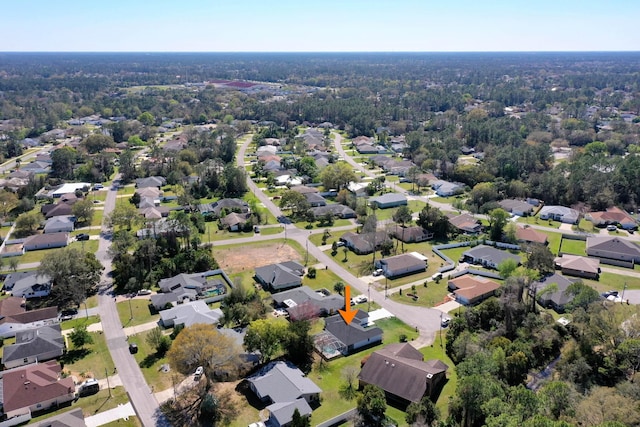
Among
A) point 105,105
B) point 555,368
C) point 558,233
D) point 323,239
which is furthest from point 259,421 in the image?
point 105,105

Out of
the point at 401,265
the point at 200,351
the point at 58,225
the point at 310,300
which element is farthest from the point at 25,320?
the point at 401,265

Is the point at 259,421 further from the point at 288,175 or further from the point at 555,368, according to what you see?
the point at 288,175

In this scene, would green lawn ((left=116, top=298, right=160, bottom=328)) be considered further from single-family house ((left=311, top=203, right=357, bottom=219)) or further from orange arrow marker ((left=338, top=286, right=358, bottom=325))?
single-family house ((left=311, top=203, right=357, bottom=219))

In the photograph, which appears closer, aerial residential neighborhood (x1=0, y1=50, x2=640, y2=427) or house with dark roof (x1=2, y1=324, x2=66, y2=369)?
aerial residential neighborhood (x1=0, y1=50, x2=640, y2=427)

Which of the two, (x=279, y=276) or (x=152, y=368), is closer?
(x=152, y=368)

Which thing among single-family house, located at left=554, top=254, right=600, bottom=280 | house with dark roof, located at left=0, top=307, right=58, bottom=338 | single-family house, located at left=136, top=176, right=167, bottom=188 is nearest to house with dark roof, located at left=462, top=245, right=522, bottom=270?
single-family house, located at left=554, top=254, right=600, bottom=280

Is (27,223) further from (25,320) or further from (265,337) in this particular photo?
(265,337)
